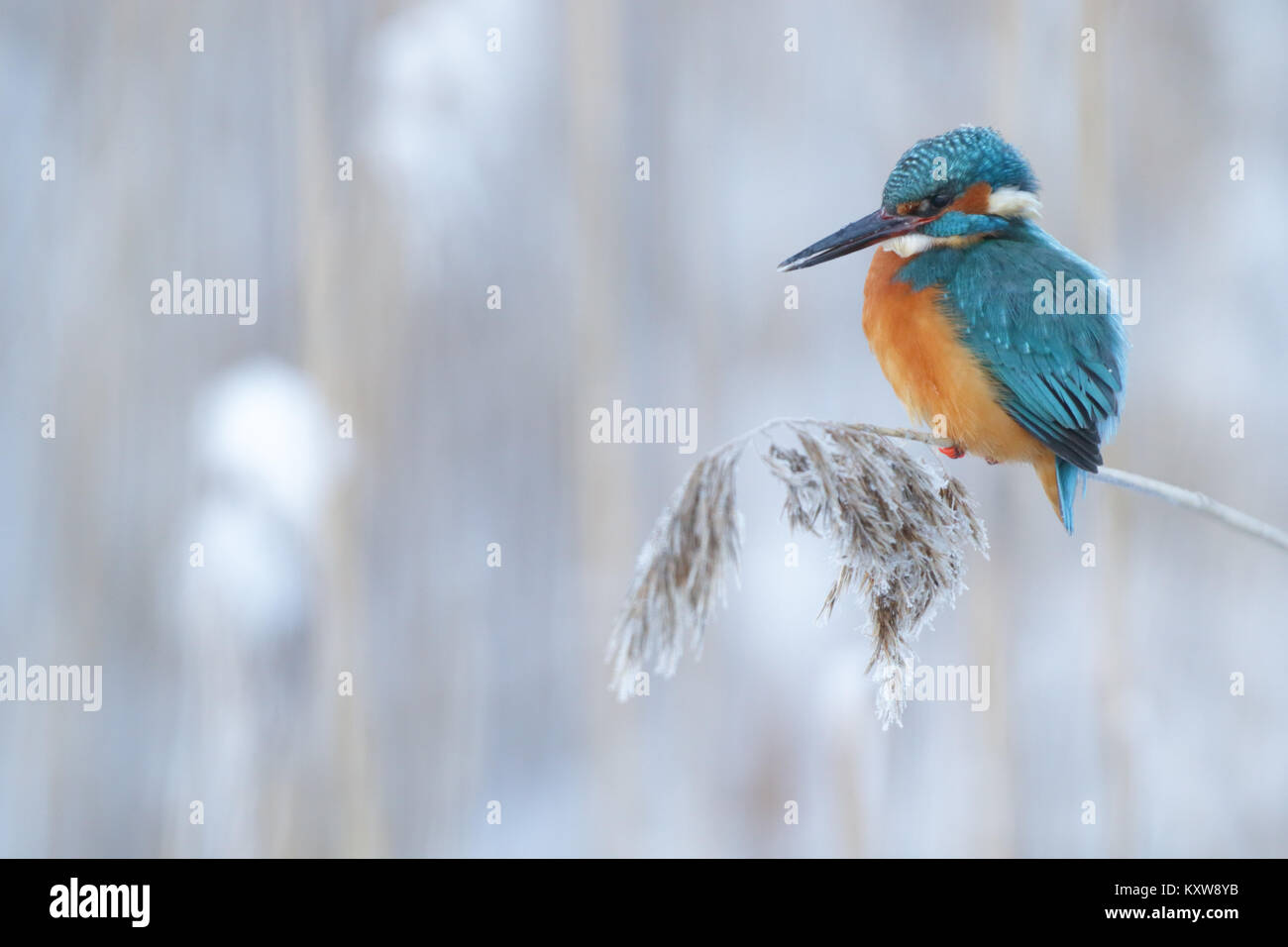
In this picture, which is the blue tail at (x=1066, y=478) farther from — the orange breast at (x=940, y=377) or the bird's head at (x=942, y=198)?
the bird's head at (x=942, y=198)

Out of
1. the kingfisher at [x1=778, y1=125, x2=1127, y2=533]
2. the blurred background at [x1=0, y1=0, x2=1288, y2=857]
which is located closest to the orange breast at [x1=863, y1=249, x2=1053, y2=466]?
the kingfisher at [x1=778, y1=125, x2=1127, y2=533]

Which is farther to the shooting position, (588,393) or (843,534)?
(588,393)

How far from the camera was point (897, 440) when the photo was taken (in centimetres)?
107

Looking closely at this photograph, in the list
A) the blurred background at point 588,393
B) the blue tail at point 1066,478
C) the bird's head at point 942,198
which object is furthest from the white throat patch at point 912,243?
the blurred background at point 588,393

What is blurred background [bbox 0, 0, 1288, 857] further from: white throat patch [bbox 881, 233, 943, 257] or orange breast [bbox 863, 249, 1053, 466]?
white throat patch [bbox 881, 233, 943, 257]

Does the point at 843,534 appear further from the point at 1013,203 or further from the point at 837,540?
the point at 1013,203

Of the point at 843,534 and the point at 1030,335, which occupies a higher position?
the point at 1030,335

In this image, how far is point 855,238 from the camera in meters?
1.22

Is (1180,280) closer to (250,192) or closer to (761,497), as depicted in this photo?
(761,497)

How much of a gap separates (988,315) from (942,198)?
158mm

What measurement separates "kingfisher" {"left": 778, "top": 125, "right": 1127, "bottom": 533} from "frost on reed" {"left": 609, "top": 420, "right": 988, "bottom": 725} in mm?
230

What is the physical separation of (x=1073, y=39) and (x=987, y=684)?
1221 mm

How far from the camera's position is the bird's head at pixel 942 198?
1.24 meters

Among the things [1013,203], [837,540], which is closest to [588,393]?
[1013,203]
